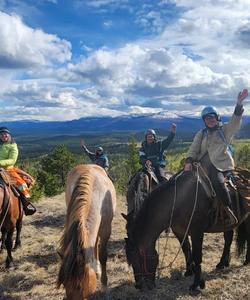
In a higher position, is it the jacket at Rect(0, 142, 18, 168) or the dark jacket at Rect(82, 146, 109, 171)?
the jacket at Rect(0, 142, 18, 168)

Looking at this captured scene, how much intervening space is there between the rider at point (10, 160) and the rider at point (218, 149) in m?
4.55

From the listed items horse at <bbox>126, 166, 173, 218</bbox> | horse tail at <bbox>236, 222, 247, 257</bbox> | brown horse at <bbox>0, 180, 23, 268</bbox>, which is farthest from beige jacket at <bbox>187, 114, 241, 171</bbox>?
brown horse at <bbox>0, 180, 23, 268</bbox>

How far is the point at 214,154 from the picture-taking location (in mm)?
7719

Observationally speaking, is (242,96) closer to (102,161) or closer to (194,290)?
(194,290)

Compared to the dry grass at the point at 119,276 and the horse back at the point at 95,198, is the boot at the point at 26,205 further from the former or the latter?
the horse back at the point at 95,198

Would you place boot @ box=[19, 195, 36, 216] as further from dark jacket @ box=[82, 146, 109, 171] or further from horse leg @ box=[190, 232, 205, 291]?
dark jacket @ box=[82, 146, 109, 171]

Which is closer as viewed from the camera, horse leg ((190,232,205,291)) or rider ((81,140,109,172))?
horse leg ((190,232,205,291))

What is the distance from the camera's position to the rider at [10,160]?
31.9 ft

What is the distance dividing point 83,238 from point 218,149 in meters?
3.76

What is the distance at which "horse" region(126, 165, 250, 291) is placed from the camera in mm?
6906

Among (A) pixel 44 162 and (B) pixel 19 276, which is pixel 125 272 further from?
(A) pixel 44 162

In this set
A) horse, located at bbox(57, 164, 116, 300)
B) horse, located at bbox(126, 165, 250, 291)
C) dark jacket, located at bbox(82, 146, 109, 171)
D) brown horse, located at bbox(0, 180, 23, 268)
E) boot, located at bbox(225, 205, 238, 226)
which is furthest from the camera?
dark jacket, located at bbox(82, 146, 109, 171)

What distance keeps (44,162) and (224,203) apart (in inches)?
1479

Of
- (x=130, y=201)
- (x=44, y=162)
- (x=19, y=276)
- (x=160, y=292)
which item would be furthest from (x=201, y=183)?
(x=44, y=162)
